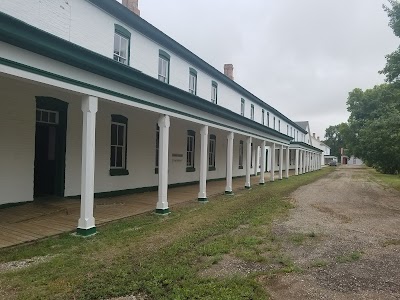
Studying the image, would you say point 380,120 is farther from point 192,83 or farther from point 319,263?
point 319,263

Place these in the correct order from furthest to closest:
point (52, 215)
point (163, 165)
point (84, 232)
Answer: point (163, 165) < point (52, 215) < point (84, 232)

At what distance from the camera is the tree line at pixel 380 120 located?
653 inches

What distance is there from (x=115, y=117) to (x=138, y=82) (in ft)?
14.3

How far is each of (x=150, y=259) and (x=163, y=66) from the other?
1074cm

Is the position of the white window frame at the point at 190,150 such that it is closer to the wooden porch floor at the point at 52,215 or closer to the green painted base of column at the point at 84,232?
the wooden porch floor at the point at 52,215

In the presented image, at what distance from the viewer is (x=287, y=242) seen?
23.6 feet

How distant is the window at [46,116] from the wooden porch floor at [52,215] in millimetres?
2502

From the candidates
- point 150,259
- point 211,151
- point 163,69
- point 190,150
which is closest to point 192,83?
point 163,69

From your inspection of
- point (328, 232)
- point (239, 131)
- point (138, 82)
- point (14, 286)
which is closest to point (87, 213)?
point (14, 286)

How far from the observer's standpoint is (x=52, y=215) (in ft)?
28.8

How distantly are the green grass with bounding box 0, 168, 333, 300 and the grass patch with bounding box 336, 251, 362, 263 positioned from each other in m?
1.00

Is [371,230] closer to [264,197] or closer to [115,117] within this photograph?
[264,197]

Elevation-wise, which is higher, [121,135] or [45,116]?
[45,116]

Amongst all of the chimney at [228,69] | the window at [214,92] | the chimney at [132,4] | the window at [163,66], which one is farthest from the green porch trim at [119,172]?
the chimney at [228,69]
